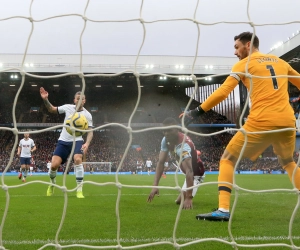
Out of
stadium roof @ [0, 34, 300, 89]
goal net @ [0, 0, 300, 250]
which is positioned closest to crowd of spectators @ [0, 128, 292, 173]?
stadium roof @ [0, 34, 300, 89]

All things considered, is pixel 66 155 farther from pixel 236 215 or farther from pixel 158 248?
pixel 158 248

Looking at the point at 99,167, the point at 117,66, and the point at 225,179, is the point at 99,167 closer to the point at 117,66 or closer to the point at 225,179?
the point at 117,66

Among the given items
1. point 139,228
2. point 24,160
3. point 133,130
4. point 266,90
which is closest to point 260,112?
point 266,90

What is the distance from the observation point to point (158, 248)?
273cm

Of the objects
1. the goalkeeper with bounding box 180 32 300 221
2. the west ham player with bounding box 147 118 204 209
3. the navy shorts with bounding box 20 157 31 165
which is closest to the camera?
the goalkeeper with bounding box 180 32 300 221

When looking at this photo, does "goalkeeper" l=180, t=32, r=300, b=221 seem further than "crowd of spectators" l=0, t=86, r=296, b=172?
No

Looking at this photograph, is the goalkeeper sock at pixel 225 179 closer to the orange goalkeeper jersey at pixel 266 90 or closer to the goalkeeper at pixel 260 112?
the goalkeeper at pixel 260 112

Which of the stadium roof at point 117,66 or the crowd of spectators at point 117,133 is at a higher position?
the stadium roof at point 117,66

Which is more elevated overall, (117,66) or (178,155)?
(117,66)

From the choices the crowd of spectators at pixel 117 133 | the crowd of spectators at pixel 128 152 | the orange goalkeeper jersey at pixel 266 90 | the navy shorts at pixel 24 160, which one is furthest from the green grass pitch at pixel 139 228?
the crowd of spectators at pixel 128 152

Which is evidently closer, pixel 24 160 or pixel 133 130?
pixel 133 130

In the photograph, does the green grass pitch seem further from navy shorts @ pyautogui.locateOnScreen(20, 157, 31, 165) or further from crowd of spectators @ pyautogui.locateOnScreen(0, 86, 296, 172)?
crowd of spectators @ pyautogui.locateOnScreen(0, 86, 296, 172)

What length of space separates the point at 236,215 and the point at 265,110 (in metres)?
1.36

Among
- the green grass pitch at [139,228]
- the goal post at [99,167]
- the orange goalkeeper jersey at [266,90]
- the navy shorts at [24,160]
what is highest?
the orange goalkeeper jersey at [266,90]
